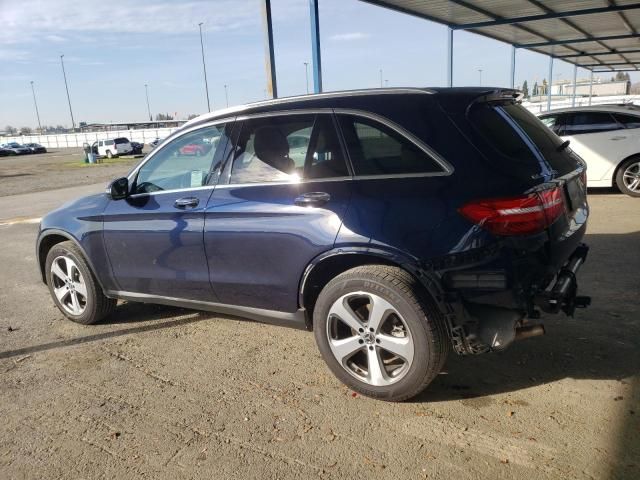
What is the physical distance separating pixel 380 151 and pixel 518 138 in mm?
822

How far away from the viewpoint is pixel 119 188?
4230 mm

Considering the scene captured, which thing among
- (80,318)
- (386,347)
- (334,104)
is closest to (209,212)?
(334,104)

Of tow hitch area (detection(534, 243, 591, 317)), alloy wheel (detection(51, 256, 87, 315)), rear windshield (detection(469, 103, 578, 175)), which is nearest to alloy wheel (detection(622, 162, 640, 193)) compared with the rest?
rear windshield (detection(469, 103, 578, 175))

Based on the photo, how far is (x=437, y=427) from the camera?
2934mm

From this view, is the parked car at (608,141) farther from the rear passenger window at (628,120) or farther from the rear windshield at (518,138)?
the rear windshield at (518,138)

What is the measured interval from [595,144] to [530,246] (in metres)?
7.90

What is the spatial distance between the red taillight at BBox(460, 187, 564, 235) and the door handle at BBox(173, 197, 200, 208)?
1.89 meters

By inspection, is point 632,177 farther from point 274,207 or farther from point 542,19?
point 274,207

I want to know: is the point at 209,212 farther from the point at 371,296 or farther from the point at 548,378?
the point at 548,378

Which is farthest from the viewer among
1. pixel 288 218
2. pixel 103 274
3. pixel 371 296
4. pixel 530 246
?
pixel 103 274

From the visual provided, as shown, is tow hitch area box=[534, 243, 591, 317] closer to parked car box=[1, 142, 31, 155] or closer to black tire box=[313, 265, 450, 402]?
black tire box=[313, 265, 450, 402]

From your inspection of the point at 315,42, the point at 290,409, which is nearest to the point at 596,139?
the point at 315,42

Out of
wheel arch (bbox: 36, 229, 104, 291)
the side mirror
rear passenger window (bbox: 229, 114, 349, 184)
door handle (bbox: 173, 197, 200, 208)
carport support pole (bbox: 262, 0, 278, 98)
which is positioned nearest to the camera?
rear passenger window (bbox: 229, 114, 349, 184)

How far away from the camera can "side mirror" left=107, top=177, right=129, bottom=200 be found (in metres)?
4.22
